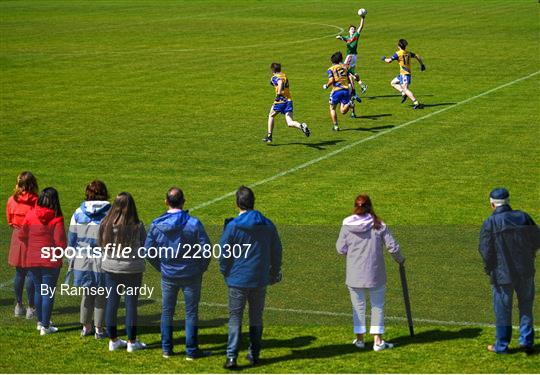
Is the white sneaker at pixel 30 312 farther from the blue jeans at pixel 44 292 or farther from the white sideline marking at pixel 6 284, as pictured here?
the white sideline marking at pixel 6 284

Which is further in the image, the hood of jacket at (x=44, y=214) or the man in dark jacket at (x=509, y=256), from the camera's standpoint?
the hood of jacket at (x=44, y=214)

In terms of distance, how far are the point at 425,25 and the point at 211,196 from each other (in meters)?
37.9

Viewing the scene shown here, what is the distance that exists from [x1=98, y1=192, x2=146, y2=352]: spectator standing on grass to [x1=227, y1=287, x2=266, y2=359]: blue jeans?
1.24 m

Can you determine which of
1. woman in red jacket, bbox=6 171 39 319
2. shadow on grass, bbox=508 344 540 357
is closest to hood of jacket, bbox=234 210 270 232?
shadow on grass, bbox=508 344 540 357

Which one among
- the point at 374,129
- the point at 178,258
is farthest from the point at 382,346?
the point at 374,129

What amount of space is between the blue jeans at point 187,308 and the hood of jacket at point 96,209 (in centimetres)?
127

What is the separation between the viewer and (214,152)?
26500 millimetres

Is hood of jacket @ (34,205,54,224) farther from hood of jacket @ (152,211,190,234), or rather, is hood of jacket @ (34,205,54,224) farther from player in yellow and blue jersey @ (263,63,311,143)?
player in yellow and blue jersey @ (263,63,311,143)

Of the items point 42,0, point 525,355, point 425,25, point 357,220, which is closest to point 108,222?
point 357,220

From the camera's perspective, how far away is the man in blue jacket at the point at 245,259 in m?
12.3

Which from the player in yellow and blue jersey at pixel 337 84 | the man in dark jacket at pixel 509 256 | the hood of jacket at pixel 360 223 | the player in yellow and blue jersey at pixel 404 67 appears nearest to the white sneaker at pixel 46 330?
the hood of jacket at pixel 360 223

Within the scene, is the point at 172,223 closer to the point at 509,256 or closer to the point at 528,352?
the point at 509,256

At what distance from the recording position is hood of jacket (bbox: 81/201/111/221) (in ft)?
43.9

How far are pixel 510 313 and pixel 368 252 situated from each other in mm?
1725
